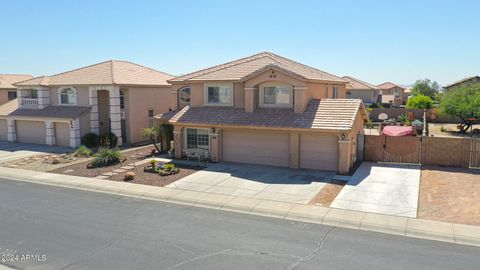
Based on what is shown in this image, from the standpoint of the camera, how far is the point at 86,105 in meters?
30.6

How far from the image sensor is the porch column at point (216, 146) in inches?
924

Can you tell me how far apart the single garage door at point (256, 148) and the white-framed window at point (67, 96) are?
14.8 m

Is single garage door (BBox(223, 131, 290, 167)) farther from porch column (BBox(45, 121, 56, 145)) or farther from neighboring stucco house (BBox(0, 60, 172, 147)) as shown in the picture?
porch column (BBox(45, 121, 56, 145))

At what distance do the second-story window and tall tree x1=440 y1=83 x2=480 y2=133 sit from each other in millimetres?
23128

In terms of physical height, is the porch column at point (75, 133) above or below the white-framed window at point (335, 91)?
below

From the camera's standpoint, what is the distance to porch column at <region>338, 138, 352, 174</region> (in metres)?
19.8

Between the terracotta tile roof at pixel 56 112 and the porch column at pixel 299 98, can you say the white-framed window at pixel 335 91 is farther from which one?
the terracotta tile roof at pixel 56 112

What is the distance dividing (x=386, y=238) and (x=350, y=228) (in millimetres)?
1287

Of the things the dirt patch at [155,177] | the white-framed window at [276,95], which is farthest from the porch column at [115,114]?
the white-framed window at [276,95]

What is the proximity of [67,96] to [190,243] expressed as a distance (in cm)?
2448

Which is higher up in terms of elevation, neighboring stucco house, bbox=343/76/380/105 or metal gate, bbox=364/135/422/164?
neighboring stucco house, bbox=343/76/380/105

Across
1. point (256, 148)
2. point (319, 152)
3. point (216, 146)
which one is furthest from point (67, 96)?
point (319, 152)

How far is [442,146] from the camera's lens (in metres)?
20.7

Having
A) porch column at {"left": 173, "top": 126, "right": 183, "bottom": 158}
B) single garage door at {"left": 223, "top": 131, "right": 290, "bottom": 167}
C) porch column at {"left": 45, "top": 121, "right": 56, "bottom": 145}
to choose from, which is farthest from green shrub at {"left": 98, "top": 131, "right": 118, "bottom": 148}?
single garage door at {"left": 223, "top": 131, "right": 290, "bottom": 167}
